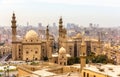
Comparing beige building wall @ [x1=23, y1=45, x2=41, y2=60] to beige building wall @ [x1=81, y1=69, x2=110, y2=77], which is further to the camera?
beige building wall @ [x1=23, y1=45, x2=41, y2=60]

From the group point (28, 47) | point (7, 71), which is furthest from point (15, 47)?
point (7, 71)

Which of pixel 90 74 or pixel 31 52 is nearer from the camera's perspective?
pixel 90 74

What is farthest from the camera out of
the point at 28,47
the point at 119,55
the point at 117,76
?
the point at 119,55

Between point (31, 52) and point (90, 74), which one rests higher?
point (31, 52)

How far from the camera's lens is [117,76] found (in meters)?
15.2

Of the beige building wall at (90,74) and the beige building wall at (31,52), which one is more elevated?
the beige building wall at (31,52)

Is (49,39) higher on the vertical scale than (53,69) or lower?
higher

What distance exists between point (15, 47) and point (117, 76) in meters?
20.5

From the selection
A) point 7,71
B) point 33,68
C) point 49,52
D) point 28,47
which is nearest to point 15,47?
point 28,47

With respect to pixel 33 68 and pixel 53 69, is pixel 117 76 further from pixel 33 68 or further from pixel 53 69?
pixel 33 68

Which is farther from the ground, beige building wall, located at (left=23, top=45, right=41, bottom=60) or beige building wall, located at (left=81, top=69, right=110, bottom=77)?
beige building wall, located at (left=23, top=45, right=41, bottom=60)

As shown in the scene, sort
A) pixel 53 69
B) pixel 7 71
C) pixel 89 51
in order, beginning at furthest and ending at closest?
pixel 89 51
pixel 7 71
pixel 53 69

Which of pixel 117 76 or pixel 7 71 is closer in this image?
pixel 117 76

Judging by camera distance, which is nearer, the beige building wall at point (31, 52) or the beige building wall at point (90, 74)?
the beige building wall at point (90, 74)
